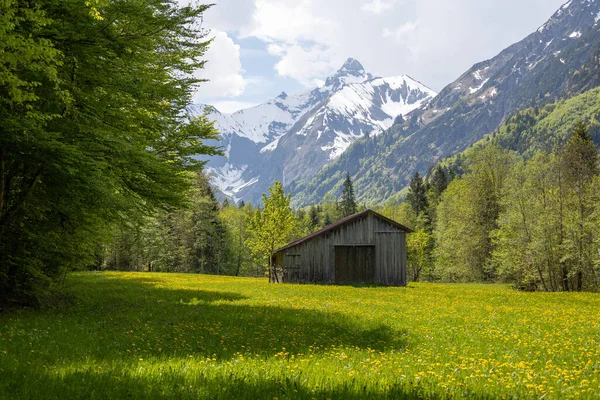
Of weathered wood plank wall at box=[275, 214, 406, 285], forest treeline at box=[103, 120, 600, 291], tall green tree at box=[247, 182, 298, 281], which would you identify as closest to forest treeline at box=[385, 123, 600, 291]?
forest treeline at box=[103, 120, 600, 291]

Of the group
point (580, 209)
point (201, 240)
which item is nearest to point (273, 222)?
point (201, 240)

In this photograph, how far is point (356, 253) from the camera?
45.8 metres

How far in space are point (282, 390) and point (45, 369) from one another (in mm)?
4232

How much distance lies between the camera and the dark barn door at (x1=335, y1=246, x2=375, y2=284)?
A: 4544 centimetres

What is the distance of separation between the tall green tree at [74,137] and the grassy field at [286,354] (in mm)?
2586

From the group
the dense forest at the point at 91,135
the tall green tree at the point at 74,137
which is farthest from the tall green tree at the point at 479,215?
the tall green tree at the point at 74,137

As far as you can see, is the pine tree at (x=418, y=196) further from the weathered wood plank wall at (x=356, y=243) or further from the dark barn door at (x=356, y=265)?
the dark barn door at (x=356, y=265)

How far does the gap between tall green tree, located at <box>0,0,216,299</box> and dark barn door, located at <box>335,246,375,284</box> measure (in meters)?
29.9

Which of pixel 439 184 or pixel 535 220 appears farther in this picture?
pixel 439 184

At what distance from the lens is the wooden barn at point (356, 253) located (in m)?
45.3

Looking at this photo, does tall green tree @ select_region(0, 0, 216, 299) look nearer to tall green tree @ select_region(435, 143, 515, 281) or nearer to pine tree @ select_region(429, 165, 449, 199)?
tall green tree @ select_region(435, 143, 515, 281)

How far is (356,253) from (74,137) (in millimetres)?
35853

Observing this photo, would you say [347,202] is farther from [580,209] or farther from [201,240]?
[580,209]

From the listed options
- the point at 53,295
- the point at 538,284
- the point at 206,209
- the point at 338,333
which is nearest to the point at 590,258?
the point at 538,284
